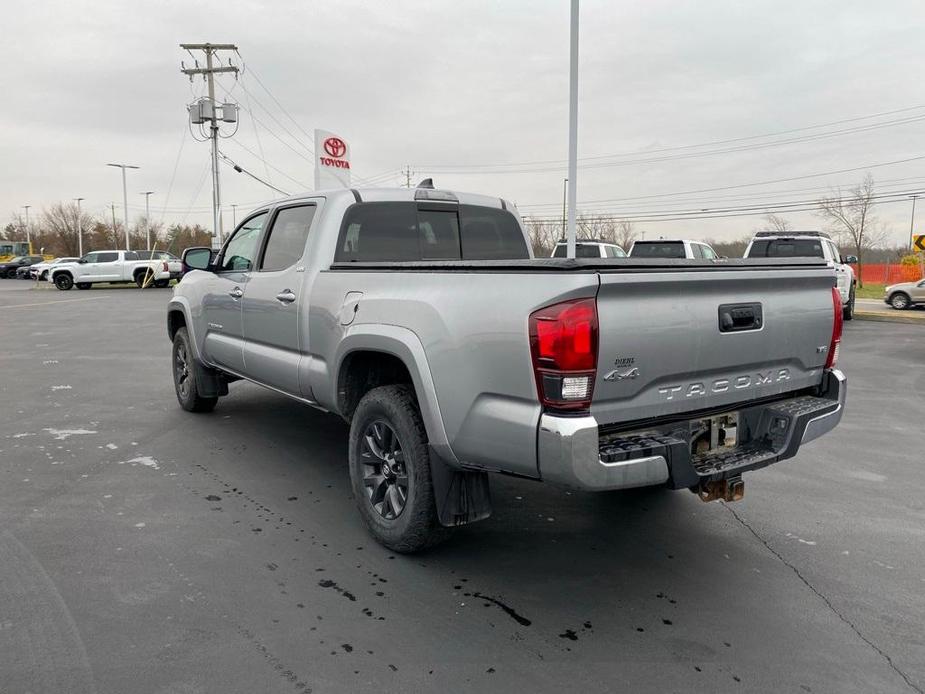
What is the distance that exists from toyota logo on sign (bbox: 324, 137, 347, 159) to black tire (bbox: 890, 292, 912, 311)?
748 inches

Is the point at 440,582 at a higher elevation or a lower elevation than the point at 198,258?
lower

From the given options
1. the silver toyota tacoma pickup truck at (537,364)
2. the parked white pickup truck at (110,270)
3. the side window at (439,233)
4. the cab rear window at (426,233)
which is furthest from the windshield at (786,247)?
the parked white pickup truck at (110,270)

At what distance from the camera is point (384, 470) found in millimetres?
3820

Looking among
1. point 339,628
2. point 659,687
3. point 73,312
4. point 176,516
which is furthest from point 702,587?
point 73,312

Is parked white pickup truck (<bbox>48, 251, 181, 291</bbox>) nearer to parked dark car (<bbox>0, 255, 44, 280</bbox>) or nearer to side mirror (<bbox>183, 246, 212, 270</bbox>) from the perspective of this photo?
parked dark car (<bbox>0, 255, 44, 280</bbox>)

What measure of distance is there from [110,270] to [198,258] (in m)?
31.3

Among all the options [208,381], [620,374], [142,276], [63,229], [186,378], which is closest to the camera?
[620,374]

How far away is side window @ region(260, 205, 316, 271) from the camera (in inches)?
191

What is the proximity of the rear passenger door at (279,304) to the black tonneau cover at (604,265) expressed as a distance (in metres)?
0.99

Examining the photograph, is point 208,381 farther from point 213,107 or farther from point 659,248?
point 213,107

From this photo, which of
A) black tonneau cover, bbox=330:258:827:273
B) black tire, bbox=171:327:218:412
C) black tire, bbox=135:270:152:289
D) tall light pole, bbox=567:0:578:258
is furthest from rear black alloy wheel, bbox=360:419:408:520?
black tire, bbox=135:270:152:289

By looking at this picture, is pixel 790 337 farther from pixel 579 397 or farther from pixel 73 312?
pixel 73 312

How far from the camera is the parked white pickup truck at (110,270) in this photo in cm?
3347

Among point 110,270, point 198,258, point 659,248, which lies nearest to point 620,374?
point 198,258
